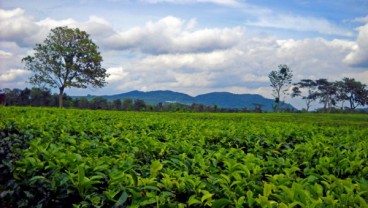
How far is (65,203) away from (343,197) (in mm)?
2220

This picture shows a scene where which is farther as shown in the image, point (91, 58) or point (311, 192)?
point (91, 58)

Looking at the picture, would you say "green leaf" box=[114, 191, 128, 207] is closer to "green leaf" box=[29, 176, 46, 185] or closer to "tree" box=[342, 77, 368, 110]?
"green leaf" box=[29, 176, 46, 185]

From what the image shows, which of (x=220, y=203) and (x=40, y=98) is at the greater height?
(x=40, y=98)

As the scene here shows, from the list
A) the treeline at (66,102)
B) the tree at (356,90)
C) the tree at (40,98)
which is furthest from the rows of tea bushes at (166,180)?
the tree at (356,90)

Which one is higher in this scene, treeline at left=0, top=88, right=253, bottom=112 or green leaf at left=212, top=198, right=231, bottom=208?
Result: treeline at left=0, top=88, right=253, bottom=112

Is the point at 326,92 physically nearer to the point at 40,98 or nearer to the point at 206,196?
the point at 40,98

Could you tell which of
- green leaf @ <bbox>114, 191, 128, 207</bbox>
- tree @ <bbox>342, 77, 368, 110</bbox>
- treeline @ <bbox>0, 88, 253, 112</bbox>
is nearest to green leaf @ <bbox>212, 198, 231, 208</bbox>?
green leaf @ <bbox>114, 191, 128, 207</bbox>

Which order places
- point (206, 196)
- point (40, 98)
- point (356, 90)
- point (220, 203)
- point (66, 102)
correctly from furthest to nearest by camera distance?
point (356, 90) → point (40, 98) → point (66, 102) → point (206, 196) → point (220, 203)

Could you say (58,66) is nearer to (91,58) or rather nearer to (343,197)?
(91,58)

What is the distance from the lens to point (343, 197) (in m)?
2.68

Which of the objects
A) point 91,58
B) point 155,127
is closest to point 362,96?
point 91,58

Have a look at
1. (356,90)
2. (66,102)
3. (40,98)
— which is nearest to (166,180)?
(66,102)

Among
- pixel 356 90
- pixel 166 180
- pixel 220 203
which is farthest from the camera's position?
pixel 356 90

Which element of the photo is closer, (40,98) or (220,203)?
(220,203)
